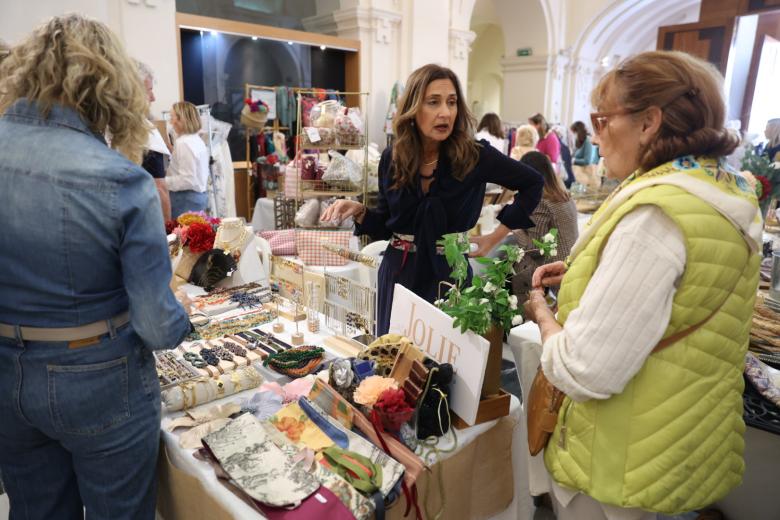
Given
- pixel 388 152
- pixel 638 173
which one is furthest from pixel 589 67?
pixel 638 173

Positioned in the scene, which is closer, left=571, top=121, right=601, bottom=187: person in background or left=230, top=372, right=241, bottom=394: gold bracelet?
left=230, top=372, right=241, bottom=394: gold bracelet

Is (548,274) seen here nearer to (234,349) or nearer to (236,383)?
(236,383)

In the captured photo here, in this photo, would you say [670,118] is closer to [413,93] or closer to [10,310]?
[413,93]

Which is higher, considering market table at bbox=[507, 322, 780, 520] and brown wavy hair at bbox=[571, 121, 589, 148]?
brown wavy hair at bbox=[571, 121, 589, 148]

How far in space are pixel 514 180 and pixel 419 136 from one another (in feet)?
1.44

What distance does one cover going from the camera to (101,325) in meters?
1.18

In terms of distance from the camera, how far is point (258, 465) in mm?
1262

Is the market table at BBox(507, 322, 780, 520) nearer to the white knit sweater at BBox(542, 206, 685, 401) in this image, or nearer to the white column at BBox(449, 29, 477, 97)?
the white knit sweater at BBox(542, 206, 685, 401)

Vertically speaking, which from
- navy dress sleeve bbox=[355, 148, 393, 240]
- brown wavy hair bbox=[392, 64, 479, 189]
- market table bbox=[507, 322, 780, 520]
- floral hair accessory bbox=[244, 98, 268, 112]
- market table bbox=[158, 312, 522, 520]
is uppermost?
floral hair accessory bbox=[244, 98, 268, 112]

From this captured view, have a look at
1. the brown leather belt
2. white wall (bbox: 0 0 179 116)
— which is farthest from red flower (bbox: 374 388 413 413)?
white wall (bbox: 0 0 179 116)

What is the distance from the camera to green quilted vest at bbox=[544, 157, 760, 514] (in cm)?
102

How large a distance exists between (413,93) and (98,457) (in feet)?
5.25

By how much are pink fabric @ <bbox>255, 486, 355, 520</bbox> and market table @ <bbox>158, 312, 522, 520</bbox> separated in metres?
0.05

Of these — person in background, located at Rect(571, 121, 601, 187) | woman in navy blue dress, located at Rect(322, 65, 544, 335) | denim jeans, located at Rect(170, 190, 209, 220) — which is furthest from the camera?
person in background, located at Rect(571, 121, 601, 187)
